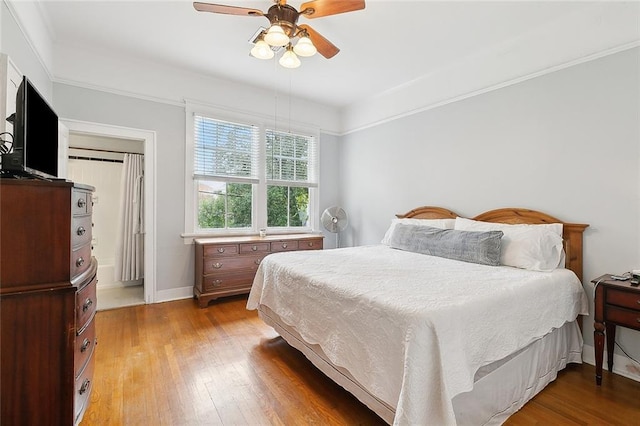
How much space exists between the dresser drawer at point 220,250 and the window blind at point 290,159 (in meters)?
1.23

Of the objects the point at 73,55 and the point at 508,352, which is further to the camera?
the point at 73,55

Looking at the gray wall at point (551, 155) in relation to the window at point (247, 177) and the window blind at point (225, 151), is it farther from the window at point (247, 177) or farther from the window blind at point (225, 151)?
the window blind at point (225, 151)

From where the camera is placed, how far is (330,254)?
284 cm

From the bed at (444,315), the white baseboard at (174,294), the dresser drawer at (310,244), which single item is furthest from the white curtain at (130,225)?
the bed at (444,315)

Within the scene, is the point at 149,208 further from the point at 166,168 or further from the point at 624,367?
the point at 624,367

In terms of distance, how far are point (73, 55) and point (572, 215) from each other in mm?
5020

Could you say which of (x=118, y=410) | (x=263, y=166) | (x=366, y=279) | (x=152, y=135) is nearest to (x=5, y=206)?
(x=118, y=410)

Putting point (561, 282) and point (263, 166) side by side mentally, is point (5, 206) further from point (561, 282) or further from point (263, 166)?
point (263, 166)

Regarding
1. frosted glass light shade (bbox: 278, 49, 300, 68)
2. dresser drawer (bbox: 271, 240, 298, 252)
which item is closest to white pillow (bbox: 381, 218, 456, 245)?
dresser drawer (bbox: 271, 240, 298, 252)

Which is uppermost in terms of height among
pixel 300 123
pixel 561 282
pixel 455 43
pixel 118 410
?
pixel 455 43

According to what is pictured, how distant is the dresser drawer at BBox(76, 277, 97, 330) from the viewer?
1.29m

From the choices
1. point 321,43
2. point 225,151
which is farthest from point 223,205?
point 321,43

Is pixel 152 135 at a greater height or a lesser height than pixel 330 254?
greater

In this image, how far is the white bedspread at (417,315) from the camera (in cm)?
129
